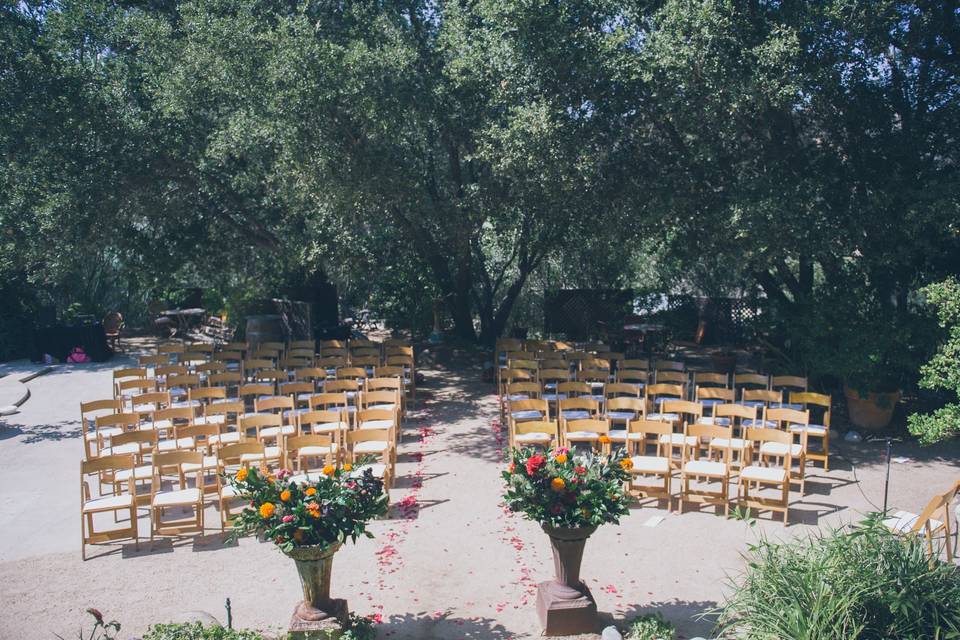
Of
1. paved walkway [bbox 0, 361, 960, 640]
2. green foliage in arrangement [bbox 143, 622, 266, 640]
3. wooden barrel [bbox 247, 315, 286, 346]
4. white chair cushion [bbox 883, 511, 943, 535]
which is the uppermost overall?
wooden barrel [bbox 247, 315, 286, 346]

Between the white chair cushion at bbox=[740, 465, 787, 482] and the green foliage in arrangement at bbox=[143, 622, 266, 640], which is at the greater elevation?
the white chair cushion at bbox=[740, 465, 787, 482]

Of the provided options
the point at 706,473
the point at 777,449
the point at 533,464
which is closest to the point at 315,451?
the point at 533,464

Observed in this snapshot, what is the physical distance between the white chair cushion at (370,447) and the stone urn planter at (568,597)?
133 inches

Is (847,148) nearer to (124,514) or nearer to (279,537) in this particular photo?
(279,537)

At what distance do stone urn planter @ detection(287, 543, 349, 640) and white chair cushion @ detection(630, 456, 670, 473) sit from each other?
364cm

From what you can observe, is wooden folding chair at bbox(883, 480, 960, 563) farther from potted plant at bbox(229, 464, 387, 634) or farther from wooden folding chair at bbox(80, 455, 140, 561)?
wooden folding chair at bbox(80, 455, 140, 561)

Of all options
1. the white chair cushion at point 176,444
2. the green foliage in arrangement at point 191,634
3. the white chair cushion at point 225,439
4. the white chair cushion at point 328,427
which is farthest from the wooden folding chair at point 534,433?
the green foliage in arrangement at point 191,634

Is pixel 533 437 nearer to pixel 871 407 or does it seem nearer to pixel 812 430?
pixel 812 430

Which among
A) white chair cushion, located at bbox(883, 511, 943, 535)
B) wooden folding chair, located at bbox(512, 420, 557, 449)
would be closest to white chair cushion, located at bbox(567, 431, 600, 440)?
wooden folding chair, located at bbox(512, 420, 557, 449)

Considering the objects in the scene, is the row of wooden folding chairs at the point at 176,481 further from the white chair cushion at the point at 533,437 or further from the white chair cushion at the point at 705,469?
the white chair cushion at the point at 705,469

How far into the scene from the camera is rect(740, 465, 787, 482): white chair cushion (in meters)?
7.23

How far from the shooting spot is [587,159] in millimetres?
10578

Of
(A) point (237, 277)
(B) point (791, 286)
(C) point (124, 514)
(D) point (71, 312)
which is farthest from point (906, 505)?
(D) point (71, 312)

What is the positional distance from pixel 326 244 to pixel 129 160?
370 cm
